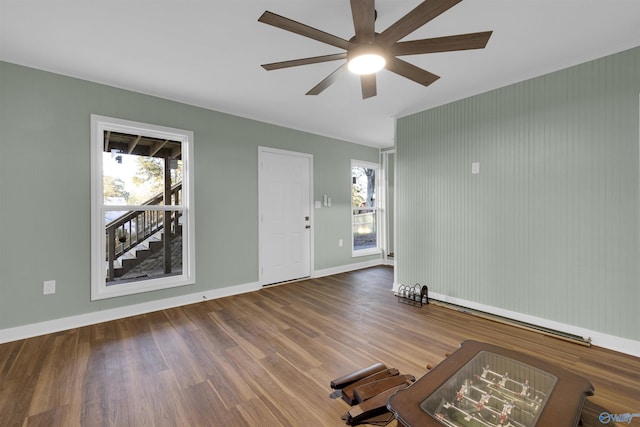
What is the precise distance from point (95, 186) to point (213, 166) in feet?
4.38

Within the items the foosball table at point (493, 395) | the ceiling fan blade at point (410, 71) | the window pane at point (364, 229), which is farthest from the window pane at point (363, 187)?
the foosball table at point (493, 395)

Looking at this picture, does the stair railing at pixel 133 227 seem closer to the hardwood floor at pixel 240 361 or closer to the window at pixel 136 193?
the window at pixel 136 193

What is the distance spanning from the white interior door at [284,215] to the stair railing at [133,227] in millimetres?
1261

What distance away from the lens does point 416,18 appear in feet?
5.05

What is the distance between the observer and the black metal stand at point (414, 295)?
3.76 metres

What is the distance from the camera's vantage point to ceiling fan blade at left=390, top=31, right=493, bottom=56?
166 centimetres

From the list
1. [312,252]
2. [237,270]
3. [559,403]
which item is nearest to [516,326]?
[559,403]

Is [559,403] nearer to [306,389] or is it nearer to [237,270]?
[306,389]

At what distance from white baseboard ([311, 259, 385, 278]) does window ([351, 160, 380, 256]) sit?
0.20 meters

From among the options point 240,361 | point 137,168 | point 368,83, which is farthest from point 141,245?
point 368,83

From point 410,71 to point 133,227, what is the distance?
14.6 feet

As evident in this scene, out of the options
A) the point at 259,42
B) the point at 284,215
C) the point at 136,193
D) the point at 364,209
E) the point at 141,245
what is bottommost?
the point at 141,245

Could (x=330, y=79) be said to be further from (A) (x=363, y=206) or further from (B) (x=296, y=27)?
(A) (x=363, y=206)

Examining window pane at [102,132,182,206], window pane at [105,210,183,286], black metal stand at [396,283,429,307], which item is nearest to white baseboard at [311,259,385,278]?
black metal stand at [396,283,429,307]
